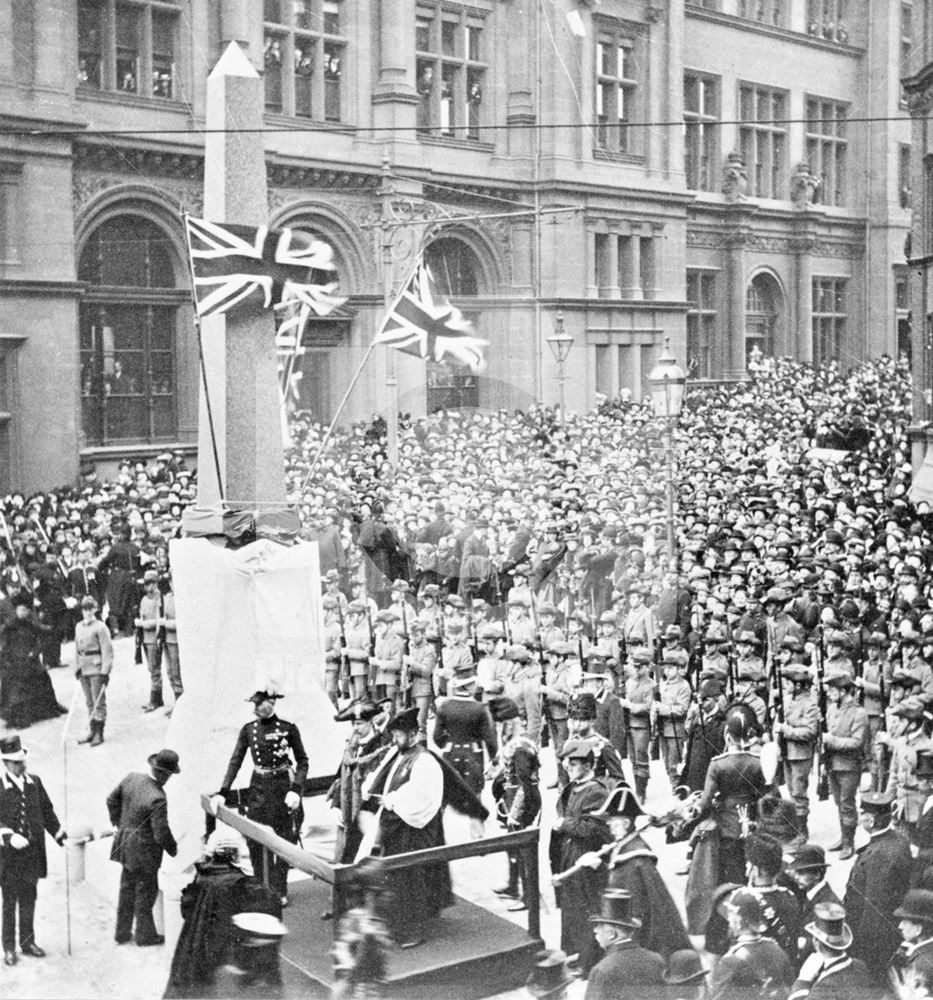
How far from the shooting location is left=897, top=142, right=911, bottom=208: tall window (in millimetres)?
15758

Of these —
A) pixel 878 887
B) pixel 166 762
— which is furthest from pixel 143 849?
pixel 878 887

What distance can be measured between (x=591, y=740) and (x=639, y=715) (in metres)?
2.47

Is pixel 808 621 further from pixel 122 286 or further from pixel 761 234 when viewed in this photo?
pixel 122 286

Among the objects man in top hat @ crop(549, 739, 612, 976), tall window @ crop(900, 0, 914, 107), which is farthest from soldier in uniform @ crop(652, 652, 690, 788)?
tall window @ crop(900, 0, 914, 107)

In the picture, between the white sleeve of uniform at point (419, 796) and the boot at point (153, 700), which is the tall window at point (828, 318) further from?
the white sleeve of uniform at point (419, 796)

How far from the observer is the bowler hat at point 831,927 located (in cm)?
640

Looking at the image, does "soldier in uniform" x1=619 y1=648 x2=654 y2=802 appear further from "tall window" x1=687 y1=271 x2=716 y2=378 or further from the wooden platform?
"tall window" x1=687 y1=271 x2=716 y2=378

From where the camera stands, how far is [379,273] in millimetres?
15367

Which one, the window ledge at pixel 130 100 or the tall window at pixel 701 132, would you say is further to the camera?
the tall window at pixel 701 132

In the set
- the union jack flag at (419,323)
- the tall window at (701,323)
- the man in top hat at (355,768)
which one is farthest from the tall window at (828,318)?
the man in top hat at (355,768)

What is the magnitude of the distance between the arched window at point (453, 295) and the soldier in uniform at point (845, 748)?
6199 millimetres

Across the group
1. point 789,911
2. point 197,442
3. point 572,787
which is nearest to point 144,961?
point 572,787

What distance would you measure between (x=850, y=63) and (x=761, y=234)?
79.0 inches

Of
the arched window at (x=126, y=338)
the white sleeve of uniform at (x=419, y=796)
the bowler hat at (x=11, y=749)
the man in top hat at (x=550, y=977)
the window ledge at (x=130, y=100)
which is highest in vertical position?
the window ledge at (x=130, y=100)
